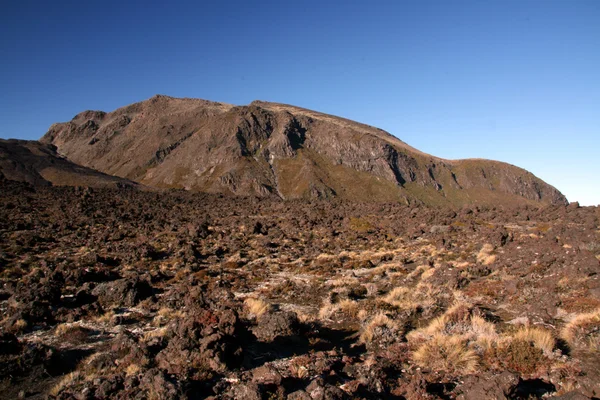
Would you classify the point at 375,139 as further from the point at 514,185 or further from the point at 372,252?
the point at 372,252

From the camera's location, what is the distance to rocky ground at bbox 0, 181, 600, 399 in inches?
311

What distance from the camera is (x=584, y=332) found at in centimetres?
966

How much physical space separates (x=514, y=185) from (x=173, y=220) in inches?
6285

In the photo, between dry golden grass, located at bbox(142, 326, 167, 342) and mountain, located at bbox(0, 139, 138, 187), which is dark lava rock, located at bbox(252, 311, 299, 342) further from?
mountain, located at bbox(0, 139, 138, 187)

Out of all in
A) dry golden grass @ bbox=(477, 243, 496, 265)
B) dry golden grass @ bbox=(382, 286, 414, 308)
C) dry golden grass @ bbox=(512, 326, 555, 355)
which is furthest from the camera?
dry golden grass @ bbox=(477, 243, 496, 265)

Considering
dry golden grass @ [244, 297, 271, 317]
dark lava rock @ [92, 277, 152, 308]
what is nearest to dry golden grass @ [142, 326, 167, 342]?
dry golden grass @ [244, 297, 271, 317]

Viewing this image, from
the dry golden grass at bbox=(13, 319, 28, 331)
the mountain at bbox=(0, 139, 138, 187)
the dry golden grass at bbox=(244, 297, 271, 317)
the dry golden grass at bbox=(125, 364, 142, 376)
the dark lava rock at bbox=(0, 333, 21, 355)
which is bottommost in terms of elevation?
the dry golden grass at bbox=(13, 319, 28, 331)

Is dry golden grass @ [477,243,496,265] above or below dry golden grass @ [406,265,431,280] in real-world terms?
→ above

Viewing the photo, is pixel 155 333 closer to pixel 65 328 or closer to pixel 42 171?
pixel 65 328

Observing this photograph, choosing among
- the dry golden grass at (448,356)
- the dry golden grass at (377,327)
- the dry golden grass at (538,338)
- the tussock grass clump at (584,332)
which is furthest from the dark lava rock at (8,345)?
the tussock grass clump at (584,332)

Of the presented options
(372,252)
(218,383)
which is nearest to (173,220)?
(372,252)

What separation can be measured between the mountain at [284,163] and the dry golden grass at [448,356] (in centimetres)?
9717

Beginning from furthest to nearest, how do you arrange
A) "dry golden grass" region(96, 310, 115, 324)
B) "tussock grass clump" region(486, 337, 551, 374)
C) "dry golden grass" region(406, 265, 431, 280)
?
"dry golden grass" region(406, 265, 431, 280) → "dry golden grass" region(96, 310, 115, 324) → "tussock grass clump" region(486, 337, 551, 374)

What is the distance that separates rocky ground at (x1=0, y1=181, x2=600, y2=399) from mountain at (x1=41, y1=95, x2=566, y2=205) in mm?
80661
